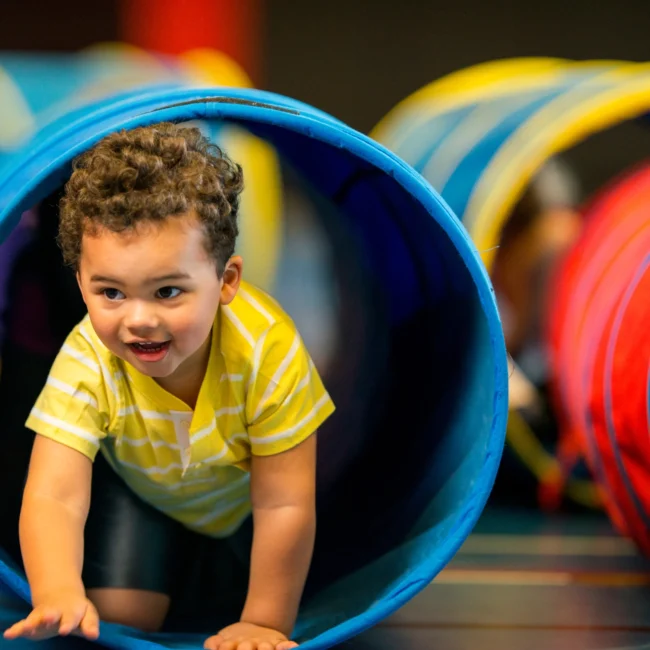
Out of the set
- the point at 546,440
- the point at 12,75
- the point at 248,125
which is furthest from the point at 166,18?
the point at 248,125

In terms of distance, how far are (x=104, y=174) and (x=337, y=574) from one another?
0.67m

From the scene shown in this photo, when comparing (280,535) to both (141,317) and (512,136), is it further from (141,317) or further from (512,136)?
(512,136)

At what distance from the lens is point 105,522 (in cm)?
134

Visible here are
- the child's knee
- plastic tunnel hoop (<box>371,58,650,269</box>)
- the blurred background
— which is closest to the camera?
the child's knee

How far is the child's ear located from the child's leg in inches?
14.1

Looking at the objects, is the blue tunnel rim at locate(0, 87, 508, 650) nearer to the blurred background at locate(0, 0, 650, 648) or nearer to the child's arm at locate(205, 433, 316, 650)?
the child's arm at locate(205, 433, 316, 650)

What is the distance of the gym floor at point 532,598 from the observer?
1.25 m

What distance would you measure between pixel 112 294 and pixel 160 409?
0.62ft

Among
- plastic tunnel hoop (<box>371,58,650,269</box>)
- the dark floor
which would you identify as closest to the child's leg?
the dark floor

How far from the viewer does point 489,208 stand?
1.93 m

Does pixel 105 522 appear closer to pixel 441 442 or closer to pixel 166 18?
pixel 441 442

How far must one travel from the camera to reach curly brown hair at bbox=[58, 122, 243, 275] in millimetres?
1015

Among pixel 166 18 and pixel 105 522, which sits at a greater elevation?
pixel 166 18

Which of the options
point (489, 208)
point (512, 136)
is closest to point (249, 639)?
point (489, 208)
